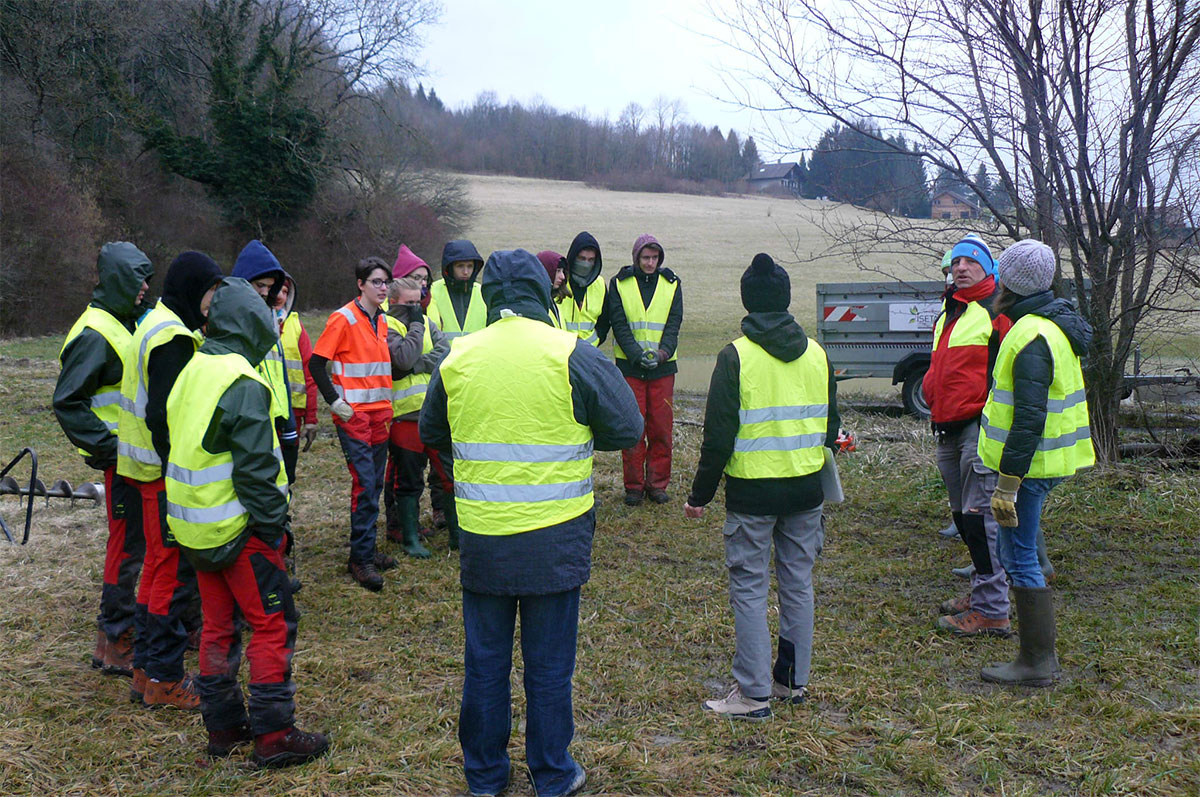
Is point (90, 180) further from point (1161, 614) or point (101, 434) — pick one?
point (1161, 614)

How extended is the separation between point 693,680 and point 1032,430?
204 centimetres

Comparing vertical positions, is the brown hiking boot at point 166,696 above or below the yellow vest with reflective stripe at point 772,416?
below

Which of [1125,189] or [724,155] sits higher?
[724,155]

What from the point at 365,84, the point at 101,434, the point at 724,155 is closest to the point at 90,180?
the point at 365,84

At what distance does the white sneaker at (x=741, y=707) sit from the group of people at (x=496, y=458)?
0.04 feet

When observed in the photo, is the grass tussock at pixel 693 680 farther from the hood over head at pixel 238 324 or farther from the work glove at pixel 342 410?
the hood over head at pixel 238 324

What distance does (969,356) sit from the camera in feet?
16.8

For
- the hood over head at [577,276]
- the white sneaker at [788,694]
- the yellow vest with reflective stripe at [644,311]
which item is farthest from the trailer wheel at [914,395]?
the white sneaker at [788,694]

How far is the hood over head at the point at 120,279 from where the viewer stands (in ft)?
14.2

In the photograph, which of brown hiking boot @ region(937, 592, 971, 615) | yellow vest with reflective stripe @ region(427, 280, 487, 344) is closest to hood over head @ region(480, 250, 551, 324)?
yellow vest with reflective stripe @ region(427, 280, 487, 344)

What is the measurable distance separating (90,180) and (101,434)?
25280mm

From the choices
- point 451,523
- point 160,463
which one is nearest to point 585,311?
point 451,523

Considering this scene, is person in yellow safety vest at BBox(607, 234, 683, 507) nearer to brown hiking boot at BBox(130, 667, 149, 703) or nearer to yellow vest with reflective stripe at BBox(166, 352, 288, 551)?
brown hiking boot at BBox(130, 667, 149, 703)

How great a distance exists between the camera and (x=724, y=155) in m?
59.1
